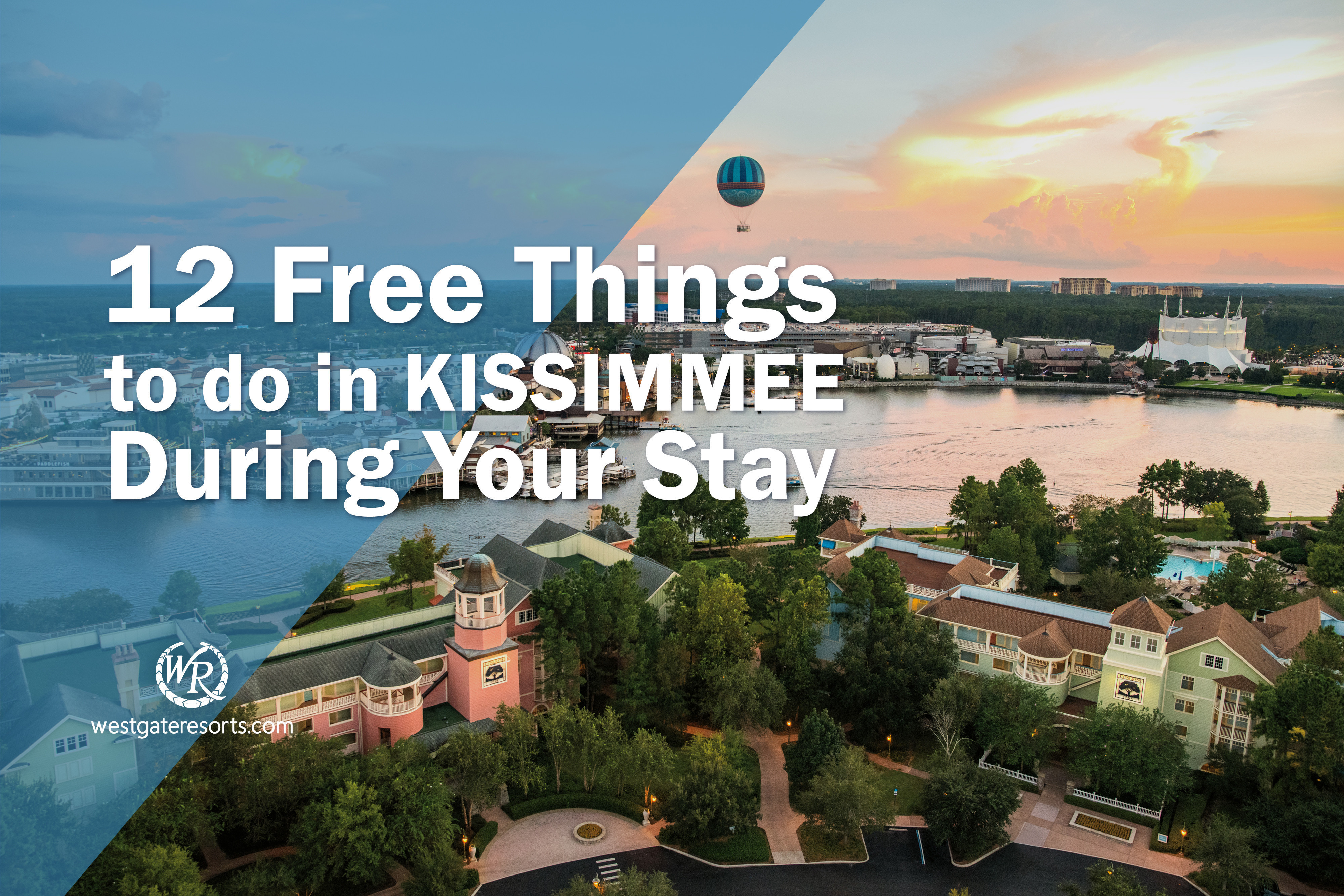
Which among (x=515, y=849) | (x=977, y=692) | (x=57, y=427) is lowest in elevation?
(x=515, y=849)

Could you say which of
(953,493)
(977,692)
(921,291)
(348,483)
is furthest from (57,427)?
(921,291)

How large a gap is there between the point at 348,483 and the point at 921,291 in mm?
145423

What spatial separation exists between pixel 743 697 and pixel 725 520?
30.6 feet

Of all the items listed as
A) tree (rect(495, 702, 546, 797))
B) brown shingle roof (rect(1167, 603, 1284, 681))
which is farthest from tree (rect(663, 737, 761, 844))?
brown shingle roof (rect(1167, 603, 1284, 681))

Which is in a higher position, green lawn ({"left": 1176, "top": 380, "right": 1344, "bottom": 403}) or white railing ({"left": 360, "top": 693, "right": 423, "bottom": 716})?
green lawn ({"left": 1176, "top": 380, "right": 1344, "bottom": 403})

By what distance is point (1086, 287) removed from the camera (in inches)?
5005

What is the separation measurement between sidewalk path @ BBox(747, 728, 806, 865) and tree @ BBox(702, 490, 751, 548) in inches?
322

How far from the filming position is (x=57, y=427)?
15.9 m

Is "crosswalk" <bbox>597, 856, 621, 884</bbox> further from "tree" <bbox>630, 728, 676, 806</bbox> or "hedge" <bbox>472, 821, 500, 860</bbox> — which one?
"hedge" <bbox>472, 821, 500, 860</bbox>

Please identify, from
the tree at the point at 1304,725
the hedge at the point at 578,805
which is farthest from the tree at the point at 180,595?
the tree at the point at 1304,725

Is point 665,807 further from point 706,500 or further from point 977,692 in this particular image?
point 706,500

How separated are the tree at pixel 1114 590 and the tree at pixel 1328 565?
3.07 m

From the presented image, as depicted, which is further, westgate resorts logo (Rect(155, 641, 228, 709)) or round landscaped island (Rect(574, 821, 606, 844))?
round landscaped island (Rect(574, 821, 606, 844))

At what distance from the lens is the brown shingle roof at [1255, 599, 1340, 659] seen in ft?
39.9
